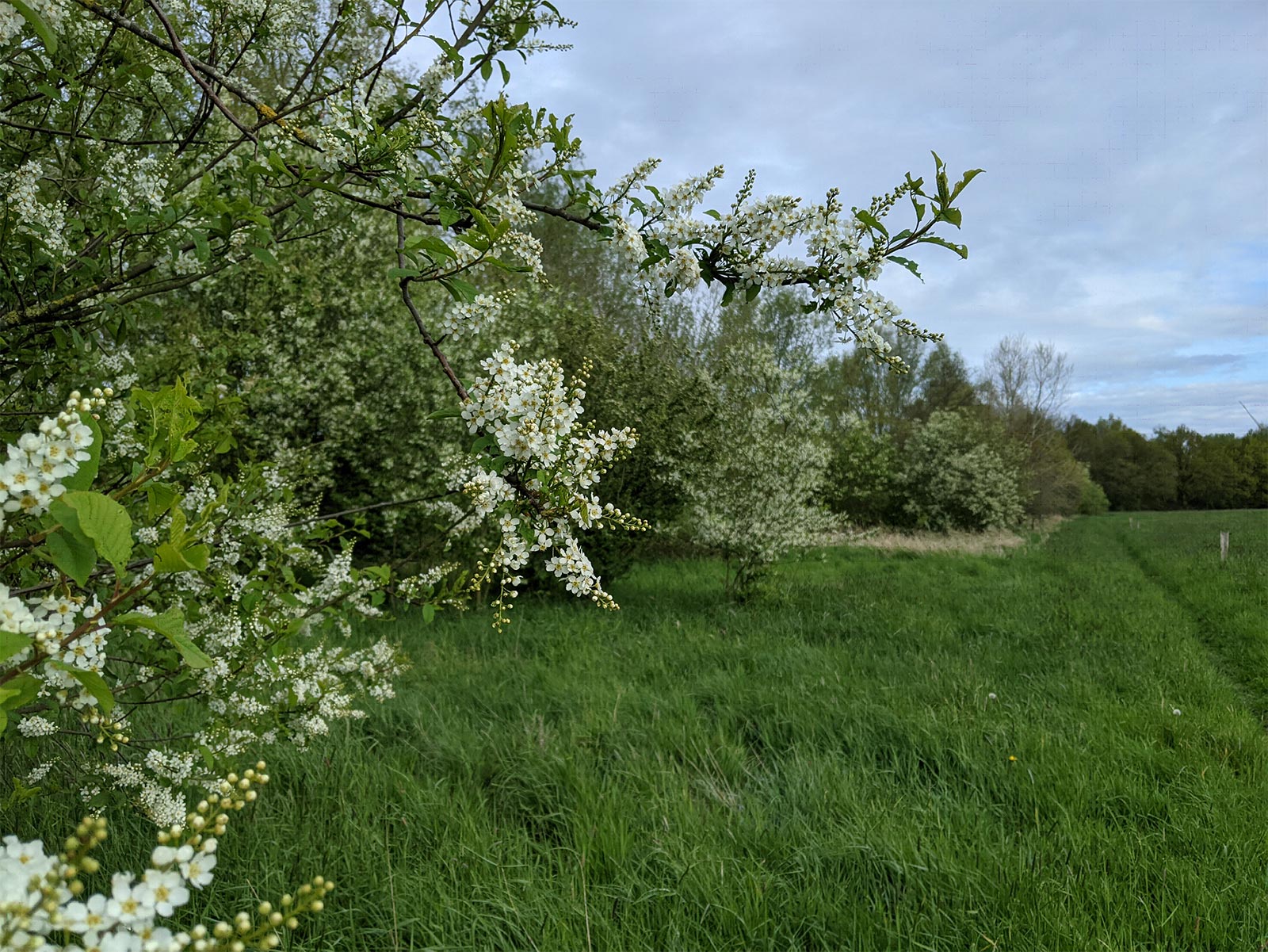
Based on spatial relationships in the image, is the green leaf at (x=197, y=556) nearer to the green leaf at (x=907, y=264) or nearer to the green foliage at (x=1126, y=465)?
the green leaf at (x=907, y=264)

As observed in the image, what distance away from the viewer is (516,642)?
6.59 metres

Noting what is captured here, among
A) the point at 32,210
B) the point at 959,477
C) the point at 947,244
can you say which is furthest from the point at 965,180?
the point at 959,477

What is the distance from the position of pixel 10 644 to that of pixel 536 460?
1.06 metres

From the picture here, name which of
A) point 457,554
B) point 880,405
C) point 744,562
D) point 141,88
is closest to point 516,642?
point 457,554

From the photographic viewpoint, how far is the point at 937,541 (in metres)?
18.7

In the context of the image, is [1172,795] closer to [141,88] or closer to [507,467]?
[507,467]

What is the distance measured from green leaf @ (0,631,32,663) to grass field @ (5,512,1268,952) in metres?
2.03

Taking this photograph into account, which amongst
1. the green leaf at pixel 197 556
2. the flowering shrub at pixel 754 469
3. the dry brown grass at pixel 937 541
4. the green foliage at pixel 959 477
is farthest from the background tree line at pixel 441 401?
the green foliage at pixel 959 477

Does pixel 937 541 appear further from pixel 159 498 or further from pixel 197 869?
pixel 197 869

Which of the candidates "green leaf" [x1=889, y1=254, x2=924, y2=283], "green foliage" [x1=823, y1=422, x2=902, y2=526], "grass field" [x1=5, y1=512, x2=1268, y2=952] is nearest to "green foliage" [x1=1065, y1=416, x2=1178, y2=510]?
"green foliage" [x1=823, y1=422, x2=902, y2=526]

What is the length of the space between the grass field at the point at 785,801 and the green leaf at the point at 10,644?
2032mm

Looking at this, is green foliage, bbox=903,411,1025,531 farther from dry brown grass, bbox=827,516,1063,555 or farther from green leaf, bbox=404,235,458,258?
green leaf, bbox=404,235,458,258

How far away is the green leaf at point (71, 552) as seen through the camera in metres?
1.09

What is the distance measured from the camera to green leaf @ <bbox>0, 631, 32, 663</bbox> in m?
0.95
